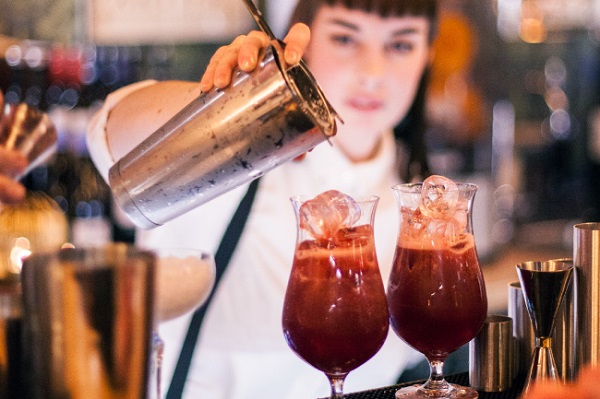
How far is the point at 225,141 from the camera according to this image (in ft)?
3.81

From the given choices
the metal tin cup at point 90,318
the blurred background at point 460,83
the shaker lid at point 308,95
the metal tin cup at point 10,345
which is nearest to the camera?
the metal tin cup at point 90,318

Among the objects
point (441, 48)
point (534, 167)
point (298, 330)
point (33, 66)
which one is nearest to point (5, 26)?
point (33, 66)

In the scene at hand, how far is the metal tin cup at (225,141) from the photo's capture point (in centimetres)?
109

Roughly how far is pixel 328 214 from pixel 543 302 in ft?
1.08

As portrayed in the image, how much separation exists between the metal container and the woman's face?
1.27 m

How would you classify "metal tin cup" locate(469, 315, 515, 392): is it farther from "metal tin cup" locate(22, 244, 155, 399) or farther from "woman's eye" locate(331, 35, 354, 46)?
"woman's eye" locate(331, 35, 354, 46)

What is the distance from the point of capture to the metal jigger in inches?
43.9

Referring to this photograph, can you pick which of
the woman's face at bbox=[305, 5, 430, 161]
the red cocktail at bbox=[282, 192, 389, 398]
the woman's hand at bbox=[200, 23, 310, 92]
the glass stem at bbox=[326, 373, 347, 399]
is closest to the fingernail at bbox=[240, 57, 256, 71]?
the woman's hand at bbox=[200, 23, 310, 92]

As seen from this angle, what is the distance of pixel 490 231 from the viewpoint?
4.36 metres

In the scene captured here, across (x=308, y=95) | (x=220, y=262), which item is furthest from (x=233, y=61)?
(x=220, y=262)

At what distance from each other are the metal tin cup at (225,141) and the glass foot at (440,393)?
15.6 inches

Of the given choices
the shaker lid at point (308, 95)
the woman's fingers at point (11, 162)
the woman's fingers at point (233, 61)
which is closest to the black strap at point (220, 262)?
the woman's fingers at point (11, 162)

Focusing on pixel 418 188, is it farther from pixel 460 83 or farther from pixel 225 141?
pixel 460 83

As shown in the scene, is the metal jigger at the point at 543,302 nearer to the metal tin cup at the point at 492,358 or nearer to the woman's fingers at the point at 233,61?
the metal tin cup at the point at 492,358
